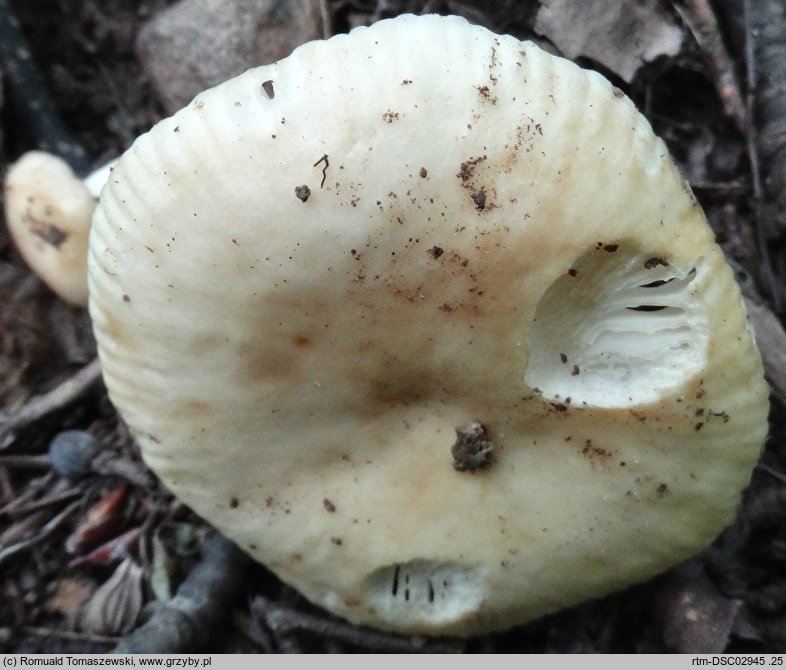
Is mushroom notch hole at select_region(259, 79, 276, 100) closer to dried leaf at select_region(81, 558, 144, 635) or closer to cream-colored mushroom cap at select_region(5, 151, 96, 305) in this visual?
cream-colored mushroom cap at select_region(5, 151, 96, 305)

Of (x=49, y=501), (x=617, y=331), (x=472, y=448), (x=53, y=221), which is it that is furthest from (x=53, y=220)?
(x=617, y=331)

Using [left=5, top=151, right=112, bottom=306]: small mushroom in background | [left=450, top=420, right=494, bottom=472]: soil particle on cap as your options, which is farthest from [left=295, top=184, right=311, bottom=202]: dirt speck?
[left=5, top=151, right=112, bottom=306]: small mushroom in background

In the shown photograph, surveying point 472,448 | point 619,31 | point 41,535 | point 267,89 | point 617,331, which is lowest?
point 41,535

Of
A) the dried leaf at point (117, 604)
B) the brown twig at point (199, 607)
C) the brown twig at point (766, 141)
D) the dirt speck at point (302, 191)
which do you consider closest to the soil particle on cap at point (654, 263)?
the dirt speck at point (302, 191)

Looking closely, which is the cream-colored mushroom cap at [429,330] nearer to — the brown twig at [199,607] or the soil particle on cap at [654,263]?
the soil particle on cap at [654,263]

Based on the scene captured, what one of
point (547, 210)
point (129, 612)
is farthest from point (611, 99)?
point (129, 612)

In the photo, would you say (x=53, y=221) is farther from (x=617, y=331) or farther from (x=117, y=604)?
(x=617, y=331)
